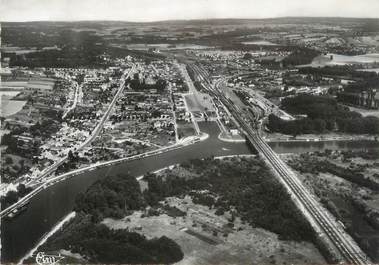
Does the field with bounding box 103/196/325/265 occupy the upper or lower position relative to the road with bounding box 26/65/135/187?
lower

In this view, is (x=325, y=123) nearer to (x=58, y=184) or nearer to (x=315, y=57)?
(x=315, y=57)

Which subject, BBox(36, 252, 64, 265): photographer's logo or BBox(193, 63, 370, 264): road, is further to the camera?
BBox(193, 63, 370, 264): road

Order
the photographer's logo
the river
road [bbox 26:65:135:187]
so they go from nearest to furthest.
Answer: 1. the photographer's logo
2. the river
3. road [bbox 26:65:135:187]

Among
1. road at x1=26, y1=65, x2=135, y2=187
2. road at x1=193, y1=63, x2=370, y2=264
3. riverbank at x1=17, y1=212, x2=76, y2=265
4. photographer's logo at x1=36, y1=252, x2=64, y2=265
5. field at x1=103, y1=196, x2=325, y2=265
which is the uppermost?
photographer's logo at x1=36, y1=252, x2=64, y2=265

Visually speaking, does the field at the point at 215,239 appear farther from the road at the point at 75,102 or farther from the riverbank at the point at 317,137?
the road at the point at 75,102

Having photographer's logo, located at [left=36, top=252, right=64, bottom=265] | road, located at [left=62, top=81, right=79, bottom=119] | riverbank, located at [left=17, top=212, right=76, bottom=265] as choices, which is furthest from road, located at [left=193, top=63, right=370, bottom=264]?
road, located at [left=62, top=81, right=79, bottom=119]

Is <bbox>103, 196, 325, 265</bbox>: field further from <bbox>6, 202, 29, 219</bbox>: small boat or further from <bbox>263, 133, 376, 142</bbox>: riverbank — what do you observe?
<bbox>263, 133, 376, 142</bbox>: riverbank
